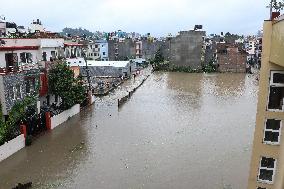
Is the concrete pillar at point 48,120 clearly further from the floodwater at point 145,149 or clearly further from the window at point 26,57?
the window at point 26,57

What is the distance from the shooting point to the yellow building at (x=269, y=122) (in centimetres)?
897

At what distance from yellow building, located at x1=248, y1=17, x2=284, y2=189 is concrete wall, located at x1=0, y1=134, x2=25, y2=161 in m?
16.5

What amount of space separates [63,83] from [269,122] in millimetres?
22906

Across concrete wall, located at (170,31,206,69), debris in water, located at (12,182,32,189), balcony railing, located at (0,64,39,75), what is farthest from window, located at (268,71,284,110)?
concrete wall, located at (170,31,206,69)

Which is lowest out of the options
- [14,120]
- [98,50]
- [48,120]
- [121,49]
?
[48,120]

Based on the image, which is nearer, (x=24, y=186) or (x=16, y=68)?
(x=24, y=186)

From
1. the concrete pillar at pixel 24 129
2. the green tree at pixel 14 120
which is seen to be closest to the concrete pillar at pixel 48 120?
the green tree at pixel 14 120

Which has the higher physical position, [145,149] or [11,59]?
[11,59]

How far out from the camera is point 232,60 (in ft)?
232

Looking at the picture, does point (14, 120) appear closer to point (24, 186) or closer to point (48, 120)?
point (48, 120)

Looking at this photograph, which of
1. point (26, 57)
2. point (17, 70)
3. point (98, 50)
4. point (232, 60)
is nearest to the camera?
point (17, 70)

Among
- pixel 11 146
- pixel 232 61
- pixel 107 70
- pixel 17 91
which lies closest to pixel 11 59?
pixel 17 91

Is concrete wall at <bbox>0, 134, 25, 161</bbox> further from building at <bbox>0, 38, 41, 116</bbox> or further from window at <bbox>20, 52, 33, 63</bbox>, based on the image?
window at <bbox>20, 52, 33, 63</bbox>

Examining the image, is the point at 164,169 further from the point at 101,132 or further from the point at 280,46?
the point at 280,46
